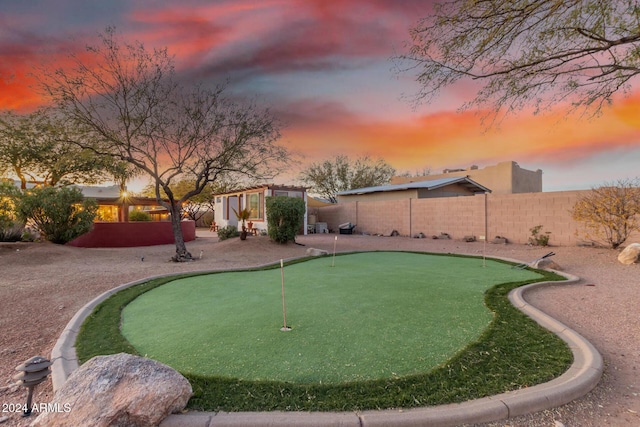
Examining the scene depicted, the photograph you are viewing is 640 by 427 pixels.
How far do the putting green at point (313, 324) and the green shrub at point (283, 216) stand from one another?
5.73 meters

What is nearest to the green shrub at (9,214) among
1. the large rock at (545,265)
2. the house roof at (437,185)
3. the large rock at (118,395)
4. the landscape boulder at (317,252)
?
the landscape boulder at (317,252)

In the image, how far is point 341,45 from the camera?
796 centimetres

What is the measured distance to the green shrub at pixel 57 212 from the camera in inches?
414

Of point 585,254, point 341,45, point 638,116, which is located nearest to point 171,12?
point 341,45

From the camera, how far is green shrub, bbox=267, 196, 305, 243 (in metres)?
12.0

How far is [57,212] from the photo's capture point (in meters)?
10.9

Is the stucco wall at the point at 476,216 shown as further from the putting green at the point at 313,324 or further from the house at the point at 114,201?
the house at the point at 114,201

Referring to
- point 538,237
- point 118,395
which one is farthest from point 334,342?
point 538,237

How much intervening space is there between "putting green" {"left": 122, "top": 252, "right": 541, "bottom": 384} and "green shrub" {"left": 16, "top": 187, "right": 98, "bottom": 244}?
8007 millimetres

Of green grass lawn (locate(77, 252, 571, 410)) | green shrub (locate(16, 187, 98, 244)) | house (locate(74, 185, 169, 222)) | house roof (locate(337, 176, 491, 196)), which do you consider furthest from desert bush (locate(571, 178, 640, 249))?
house (locate(74, 185, 169, 222))

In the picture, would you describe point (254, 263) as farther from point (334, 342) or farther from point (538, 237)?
point (538, 237)

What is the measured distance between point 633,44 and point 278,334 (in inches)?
275

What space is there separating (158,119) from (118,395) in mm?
9823

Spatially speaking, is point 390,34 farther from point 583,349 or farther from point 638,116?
point 583,349
